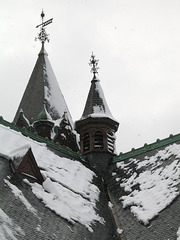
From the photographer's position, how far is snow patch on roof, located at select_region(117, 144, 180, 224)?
19641mm

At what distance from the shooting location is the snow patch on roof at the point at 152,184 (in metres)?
19.6

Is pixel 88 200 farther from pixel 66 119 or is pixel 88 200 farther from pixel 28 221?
pixel 66 119

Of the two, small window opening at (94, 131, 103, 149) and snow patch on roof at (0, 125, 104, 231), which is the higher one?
small window opening at (94, 131, 103, 149)

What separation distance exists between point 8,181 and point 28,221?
7.19 ft

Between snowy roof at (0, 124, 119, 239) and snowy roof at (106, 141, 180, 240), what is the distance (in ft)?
3.01

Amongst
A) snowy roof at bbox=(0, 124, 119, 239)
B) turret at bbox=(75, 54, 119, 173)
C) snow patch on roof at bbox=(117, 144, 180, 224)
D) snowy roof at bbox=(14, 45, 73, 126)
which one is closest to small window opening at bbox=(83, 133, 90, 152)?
turret at bbox=(75, 54, 119, 173)

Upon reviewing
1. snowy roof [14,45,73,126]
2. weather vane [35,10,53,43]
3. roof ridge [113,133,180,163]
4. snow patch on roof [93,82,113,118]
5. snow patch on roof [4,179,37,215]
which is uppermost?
weather vane [35,10,53,43]

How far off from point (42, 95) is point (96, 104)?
281 inches

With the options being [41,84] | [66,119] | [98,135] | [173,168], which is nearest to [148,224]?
[173,168]

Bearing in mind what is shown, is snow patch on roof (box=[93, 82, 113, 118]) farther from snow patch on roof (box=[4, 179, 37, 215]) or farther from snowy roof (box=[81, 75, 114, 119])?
snow patch on roof (box=[4, 179, 37, 215])

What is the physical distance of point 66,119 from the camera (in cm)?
3516

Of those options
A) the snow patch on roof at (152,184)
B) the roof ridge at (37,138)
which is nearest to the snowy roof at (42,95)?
the roof ridge at (37,138)

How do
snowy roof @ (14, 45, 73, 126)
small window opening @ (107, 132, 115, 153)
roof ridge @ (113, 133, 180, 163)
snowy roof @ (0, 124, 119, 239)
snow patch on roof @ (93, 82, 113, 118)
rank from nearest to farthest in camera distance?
snowy roof @ (0, 124, 119, 239)
roof ridge @ (113, 133, 180, 163)
small window opening @ (107, 132, 115, 153)
snow patch on roof @ (93, 82, 113, 118)
snowy roof @ (14, 45, 73, 126)

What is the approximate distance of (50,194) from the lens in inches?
764
